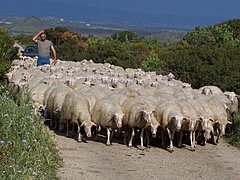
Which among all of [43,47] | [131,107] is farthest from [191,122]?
[43,47]

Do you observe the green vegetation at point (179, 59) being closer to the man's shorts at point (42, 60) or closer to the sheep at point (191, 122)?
the man's shorts at point (42, 60)

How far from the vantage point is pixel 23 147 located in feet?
38.7

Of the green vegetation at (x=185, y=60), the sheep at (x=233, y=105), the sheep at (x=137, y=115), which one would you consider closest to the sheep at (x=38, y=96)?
the sheep at (x=137, y=115)

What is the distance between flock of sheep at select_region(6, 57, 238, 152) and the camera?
16.6m

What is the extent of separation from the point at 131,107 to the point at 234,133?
3561 mm

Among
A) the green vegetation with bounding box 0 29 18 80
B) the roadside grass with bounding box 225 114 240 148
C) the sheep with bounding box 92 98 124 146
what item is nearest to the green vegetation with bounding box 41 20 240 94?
the roadside grass with bounding box 225 114 240 148

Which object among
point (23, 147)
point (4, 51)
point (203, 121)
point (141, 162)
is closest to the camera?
point (23, 147)

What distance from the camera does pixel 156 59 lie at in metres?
32.3

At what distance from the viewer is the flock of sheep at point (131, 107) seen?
54.4ft

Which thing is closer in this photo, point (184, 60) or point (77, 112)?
point (77, 112)

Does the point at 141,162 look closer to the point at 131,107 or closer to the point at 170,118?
the point at 170,118

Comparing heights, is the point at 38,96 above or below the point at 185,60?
below

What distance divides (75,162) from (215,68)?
14.2m

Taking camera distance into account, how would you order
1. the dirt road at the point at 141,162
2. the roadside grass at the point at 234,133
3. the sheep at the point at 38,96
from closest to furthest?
the dirt road at the point at 141,162
the roadside grass at the point at 234,133
the sheep at the point at 38,96
